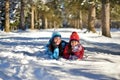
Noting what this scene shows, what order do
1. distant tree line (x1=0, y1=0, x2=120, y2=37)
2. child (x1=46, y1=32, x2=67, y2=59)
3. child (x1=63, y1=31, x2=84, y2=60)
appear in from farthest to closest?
distant tree line (x1=0, y1=0, x2=120, y2=37)
child (x1=46, y1=32, x2=67, y2=59)
child (x1=63, y1=31, x2=84, y2=60)

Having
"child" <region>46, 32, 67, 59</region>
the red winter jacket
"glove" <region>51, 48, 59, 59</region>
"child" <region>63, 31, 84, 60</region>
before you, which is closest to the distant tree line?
"child" <region>46, 32, 67, 59</region>

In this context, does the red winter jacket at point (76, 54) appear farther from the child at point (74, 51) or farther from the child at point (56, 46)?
the child at point (56, 46)

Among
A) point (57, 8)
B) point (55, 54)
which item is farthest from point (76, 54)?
point (57, 8)

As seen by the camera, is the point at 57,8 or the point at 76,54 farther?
the point at 57,8

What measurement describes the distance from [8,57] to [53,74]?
148 inches

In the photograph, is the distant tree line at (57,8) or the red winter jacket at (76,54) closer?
the red winter jacket at (76,54)

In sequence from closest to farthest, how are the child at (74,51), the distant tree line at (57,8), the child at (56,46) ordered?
the child at (74,51), the child at (56,46), the distant tree line at (57,8)

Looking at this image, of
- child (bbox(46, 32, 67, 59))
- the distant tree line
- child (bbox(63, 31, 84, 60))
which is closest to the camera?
child (bbox(63, 31, 84, 60))

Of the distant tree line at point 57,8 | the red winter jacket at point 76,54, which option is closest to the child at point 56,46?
the red winter jacket at point 76,54

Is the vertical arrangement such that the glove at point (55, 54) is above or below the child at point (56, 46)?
below

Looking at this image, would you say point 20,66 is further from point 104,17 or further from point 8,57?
point 104,17

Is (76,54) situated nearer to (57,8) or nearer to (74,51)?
(74,51)

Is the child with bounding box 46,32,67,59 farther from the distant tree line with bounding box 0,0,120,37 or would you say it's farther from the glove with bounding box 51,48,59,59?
the distant tree line with bounding box 0,0,120,37

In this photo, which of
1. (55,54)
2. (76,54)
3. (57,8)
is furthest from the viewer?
(57,8)
